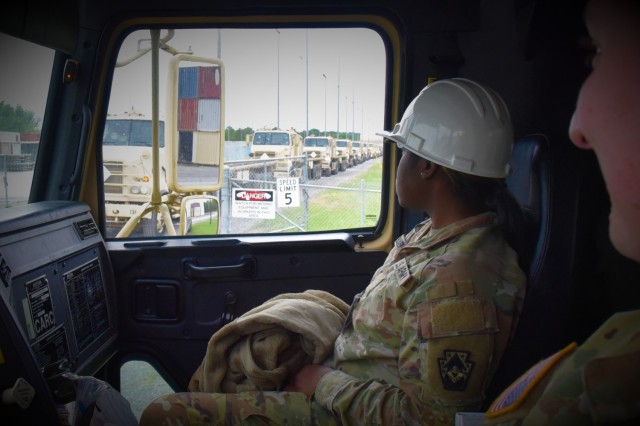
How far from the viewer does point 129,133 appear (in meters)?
2.93

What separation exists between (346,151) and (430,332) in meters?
3.22

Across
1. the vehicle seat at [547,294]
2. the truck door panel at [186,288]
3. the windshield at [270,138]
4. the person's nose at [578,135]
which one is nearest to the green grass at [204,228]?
the truck door panel at [186,288]

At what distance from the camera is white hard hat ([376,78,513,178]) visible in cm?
163

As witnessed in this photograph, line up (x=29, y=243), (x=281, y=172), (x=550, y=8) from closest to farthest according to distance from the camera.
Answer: (x=550, y=8) < (x=29, y=243) < (x=281, y=172)

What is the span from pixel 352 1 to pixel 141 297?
1625 millimetres

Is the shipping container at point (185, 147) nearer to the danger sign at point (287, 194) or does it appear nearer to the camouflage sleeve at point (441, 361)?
the danger sign at point (287, 194)

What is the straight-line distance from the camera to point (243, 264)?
2521 mm

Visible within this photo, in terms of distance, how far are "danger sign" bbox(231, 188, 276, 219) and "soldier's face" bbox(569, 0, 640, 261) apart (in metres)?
2.68

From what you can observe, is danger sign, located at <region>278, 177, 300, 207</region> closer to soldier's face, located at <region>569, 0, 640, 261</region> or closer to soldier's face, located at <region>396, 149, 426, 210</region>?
soldier's face, located at <region>396, 149, 426, 210</region>

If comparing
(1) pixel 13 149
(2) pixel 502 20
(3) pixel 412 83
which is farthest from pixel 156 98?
(2) pixel 502 20

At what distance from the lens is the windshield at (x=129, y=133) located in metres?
2.58

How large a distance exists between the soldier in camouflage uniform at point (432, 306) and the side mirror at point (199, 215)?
1.17m

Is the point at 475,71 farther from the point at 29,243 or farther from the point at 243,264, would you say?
the point at 29,243

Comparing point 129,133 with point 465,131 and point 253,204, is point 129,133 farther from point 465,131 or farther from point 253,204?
point 465,131
